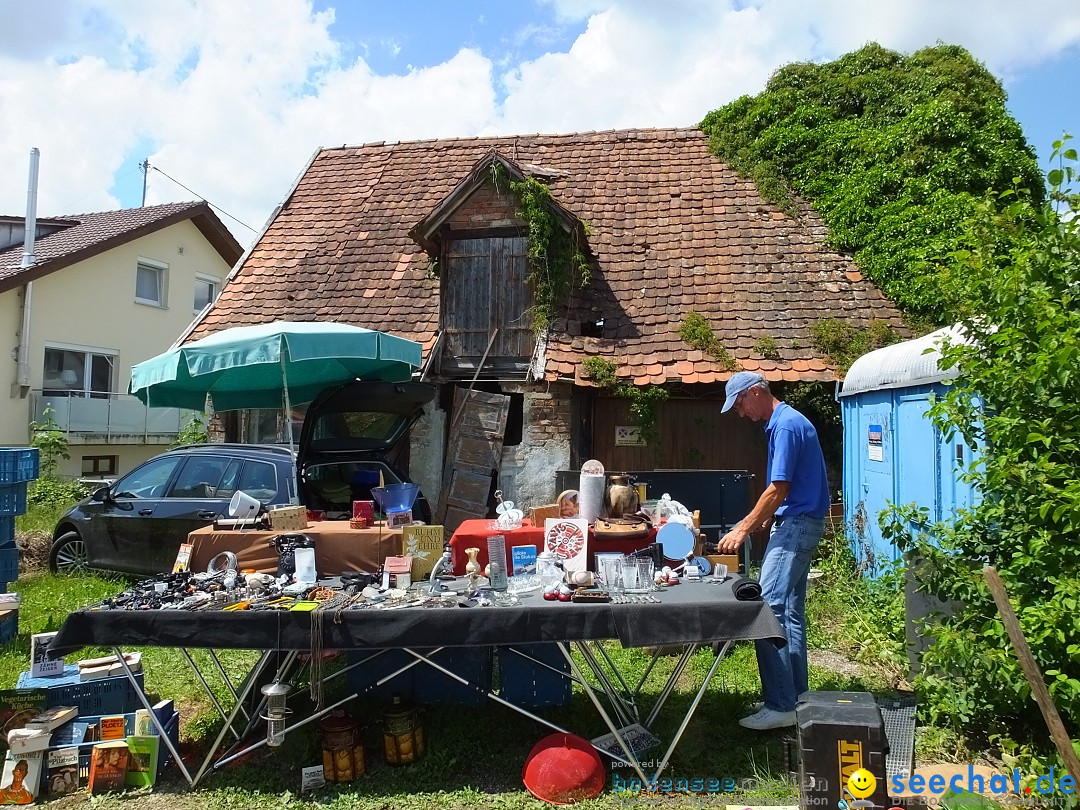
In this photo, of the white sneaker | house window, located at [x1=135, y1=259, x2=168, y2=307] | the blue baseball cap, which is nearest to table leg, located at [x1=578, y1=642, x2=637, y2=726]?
the white sneaker

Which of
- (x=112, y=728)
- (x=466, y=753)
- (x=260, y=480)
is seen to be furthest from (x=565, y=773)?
(x=260, y=480)

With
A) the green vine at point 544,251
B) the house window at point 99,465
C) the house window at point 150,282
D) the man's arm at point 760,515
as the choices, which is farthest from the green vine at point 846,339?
the house window at point 150,282

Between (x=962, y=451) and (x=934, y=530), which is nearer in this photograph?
(x=934, y=530)

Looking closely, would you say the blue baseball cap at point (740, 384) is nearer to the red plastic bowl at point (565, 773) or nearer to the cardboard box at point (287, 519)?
the red plastic bowl at point (565, 773)

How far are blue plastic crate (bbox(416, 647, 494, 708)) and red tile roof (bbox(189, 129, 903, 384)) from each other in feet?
15.7

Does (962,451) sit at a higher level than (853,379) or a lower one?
lower

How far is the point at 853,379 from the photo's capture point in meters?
7.72

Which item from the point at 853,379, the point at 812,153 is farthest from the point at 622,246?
the point at 853,379

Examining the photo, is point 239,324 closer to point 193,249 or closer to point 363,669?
point 363,669

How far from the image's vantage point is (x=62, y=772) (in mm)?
3898

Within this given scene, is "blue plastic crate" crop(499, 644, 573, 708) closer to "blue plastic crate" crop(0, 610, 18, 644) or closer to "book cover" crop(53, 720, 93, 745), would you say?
"book cover" crop(53, 720, 93, 745)

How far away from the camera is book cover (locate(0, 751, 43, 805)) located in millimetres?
3801

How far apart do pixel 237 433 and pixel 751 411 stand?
8352mm

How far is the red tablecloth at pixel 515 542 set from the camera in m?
4.31
